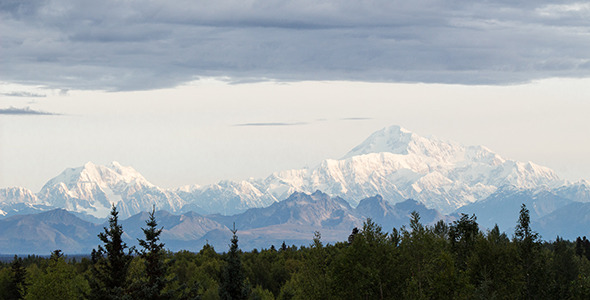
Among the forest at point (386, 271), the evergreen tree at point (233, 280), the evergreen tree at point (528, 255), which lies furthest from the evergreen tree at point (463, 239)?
the evergreen tree at point (233, 280)

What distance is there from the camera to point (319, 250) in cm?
10556

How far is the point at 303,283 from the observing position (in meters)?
102

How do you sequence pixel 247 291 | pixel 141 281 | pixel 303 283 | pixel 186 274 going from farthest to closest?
pixel 186 274 < pixel 303 283 < pixel 247 291 < pixel 141 281

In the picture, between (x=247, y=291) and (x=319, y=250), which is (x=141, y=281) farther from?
(x=319, y=250)

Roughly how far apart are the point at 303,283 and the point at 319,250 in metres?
5.33

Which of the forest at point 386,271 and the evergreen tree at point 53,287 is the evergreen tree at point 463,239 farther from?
the evergreen tree at point 53,287

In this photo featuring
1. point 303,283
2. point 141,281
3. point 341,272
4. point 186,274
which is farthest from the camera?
point 186,274

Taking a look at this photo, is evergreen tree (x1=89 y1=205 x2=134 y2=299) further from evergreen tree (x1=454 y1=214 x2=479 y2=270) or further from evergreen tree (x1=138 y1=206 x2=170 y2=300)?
evergreen tree (x1=454 y1=214 x2=479 y2=270)

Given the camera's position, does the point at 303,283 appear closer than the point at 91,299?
No

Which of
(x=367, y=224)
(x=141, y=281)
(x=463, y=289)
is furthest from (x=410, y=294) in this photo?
(x=141, y=281)

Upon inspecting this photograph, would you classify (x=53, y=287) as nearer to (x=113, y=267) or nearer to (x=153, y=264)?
(x=113, y=267)

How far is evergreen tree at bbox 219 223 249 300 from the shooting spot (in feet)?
263

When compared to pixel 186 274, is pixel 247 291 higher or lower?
lower

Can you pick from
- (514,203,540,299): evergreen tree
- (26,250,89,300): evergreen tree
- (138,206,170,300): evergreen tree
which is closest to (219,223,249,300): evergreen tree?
(138,206,170,300): evergreen tree
